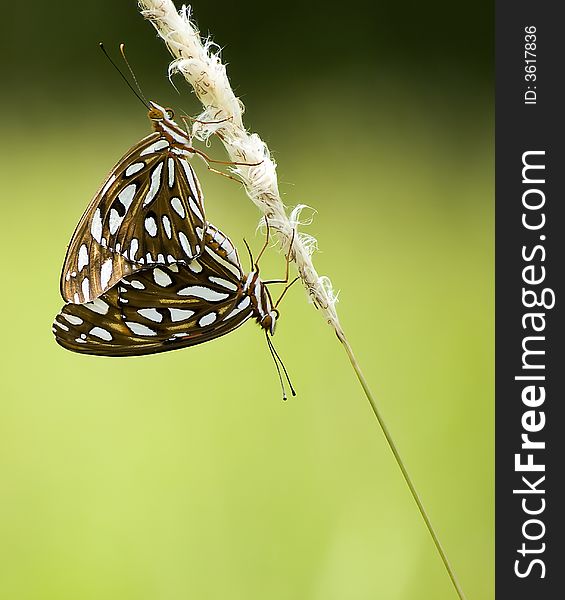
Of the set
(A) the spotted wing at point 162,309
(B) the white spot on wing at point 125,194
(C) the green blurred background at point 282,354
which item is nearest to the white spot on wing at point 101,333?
(A) the spotted wing at point 162,309

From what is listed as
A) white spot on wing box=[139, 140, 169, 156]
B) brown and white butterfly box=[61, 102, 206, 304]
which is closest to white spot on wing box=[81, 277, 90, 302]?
brown and white butterfly box=[61, 102, 206, 304]

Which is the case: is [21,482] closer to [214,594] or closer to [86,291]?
[214,594]

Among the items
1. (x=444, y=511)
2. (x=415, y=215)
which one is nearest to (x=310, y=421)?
(x=444, y=511)

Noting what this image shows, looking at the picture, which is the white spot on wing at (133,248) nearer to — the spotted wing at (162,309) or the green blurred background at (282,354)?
the spotted wing at (162,309)

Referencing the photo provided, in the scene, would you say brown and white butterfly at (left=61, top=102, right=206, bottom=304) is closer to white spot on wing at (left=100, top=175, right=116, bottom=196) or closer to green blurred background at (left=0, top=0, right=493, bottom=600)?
white spot on wing at (left=100, top=175, right=116, bottom=196)

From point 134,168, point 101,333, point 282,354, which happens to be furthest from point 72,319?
point 282,354

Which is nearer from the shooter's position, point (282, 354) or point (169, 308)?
point (169, 308)

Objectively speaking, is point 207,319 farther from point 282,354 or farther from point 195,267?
point 282,354
